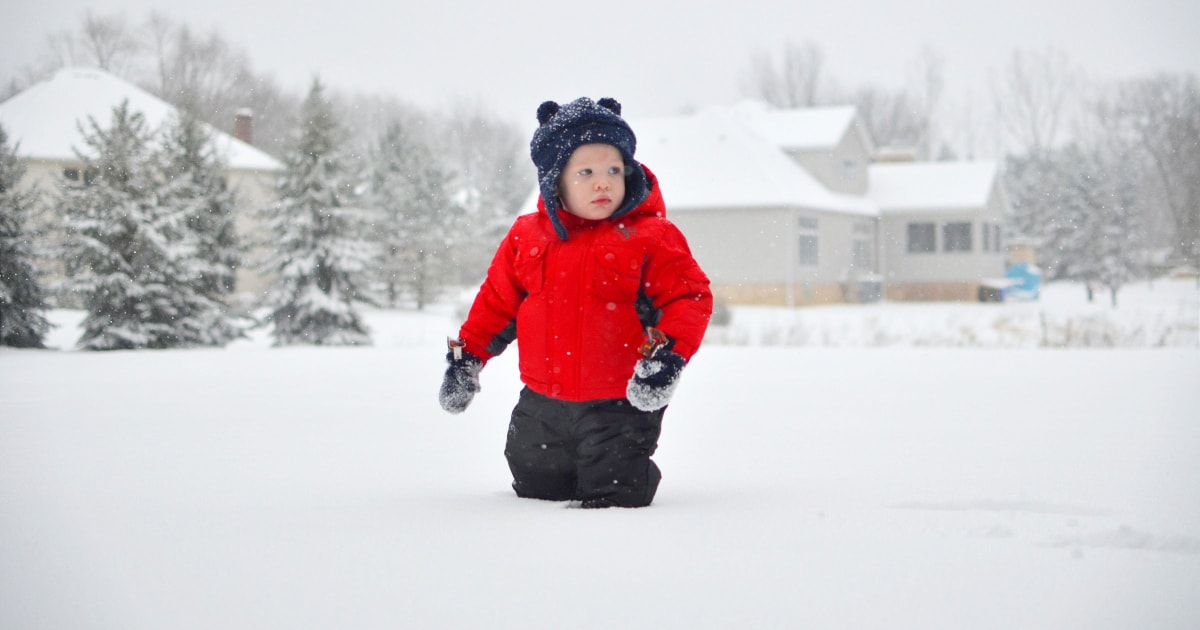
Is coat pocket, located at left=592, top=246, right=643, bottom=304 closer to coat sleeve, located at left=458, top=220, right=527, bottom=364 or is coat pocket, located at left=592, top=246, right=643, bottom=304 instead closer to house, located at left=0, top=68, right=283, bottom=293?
coat sleeve, located at left=458, top=220, right=527, bottom=364

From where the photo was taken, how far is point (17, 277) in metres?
12.6

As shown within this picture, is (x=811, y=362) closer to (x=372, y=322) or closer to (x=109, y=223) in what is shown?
(x=109, y=223)

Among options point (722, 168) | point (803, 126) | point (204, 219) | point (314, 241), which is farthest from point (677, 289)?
point (803, 126)

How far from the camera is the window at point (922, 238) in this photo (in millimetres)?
32656

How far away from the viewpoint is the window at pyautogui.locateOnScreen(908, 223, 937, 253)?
32.7m

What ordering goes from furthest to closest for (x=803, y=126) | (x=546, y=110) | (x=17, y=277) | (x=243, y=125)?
1. (x=243, y=125)
2. (x=803, y=126)
3. (x=17, y=277)
4. (x=546, y=110)

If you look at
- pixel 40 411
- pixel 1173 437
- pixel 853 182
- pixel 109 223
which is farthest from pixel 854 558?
pixel 853 182

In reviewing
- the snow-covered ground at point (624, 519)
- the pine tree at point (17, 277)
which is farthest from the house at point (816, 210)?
the snow-covered ground at point (624, 519)

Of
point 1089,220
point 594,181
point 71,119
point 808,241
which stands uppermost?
point 71,119

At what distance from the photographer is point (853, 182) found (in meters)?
32.5

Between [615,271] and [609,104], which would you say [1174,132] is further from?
[615,271]

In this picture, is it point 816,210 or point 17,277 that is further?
point 816,210

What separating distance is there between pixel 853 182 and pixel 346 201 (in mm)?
19497

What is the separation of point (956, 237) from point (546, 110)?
1245 inches
